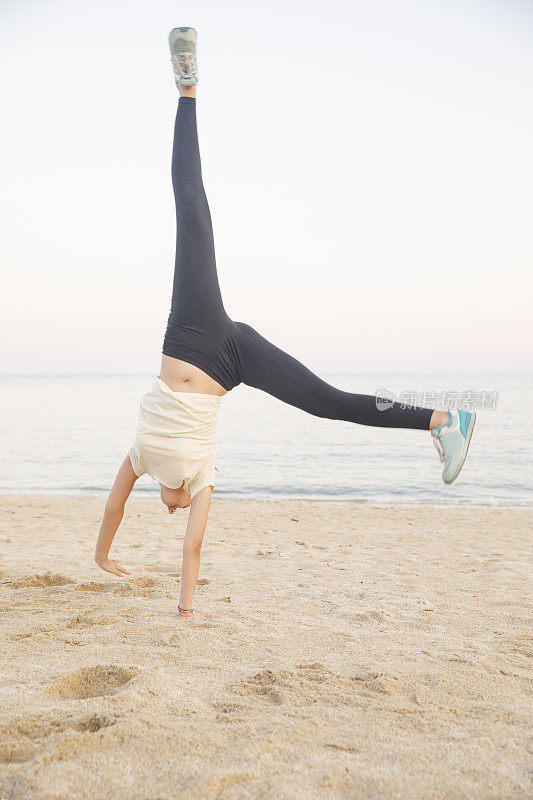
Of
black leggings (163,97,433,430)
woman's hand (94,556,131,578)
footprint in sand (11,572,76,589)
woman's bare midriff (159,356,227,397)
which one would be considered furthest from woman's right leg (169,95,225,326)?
footprint in sand (11,572,76,589)

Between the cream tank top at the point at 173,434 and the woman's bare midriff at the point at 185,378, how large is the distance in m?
0.03

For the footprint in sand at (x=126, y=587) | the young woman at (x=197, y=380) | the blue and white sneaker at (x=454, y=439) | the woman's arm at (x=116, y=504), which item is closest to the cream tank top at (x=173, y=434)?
the young woman at (x=197, y=380)

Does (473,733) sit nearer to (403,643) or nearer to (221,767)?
(221,767)

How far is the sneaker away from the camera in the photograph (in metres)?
3.31

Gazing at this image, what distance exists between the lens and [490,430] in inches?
941

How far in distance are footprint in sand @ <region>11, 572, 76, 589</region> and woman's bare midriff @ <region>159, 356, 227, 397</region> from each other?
1.95 meters

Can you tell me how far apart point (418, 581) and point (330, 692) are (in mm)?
2426

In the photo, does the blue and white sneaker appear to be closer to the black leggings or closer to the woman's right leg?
the black leggings

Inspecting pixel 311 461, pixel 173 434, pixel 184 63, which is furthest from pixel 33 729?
pixel 311 461

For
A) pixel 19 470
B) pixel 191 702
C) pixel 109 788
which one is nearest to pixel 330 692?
pixel 191 702

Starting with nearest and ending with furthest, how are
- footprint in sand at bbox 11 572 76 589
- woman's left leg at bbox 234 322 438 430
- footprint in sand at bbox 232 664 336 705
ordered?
footprint in sand at bbox 232 664 336 705
woman's left leg at bbox 234 322 438 430
footprint in sand at bbox 11 572 76 589

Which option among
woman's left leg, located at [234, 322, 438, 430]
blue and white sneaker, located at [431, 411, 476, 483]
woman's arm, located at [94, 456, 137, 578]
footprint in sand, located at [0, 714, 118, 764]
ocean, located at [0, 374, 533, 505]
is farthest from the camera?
ocean, located at [0, 374, 533, 505]

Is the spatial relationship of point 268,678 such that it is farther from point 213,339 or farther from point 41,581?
point 41,581

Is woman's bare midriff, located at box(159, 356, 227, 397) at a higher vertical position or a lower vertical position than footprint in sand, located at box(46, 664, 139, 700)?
higher
